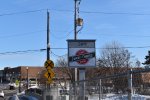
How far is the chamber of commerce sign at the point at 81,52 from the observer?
27.5 metres

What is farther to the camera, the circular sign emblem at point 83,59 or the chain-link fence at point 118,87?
the circular sign emblem at point 83,59

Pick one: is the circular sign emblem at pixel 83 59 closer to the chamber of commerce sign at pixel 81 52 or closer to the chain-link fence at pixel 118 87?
the chamber of commerce sign at pixel 81 52

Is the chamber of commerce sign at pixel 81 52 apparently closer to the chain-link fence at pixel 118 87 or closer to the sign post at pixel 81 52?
the sign post at pixel 81 52

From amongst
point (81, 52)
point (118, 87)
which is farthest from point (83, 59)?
point (118, 87)

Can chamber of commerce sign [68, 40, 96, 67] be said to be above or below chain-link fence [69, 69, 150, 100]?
Result: above

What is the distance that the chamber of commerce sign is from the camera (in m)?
27.5

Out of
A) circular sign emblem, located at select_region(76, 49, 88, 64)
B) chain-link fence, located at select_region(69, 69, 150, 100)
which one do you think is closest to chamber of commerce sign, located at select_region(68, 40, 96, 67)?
circular sign emblem, located at select_region(76, 49, 88, 64)

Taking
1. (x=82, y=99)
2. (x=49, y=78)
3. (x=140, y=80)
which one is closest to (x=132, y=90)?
(x=140, y=80)

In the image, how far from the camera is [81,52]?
27.6 m

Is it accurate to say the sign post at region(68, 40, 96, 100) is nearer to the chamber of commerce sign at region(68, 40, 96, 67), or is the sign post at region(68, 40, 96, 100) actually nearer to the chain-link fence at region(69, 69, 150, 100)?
the chamber of commerce sign at region(68, 40, 96, 67)

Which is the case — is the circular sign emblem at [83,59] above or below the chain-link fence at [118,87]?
above

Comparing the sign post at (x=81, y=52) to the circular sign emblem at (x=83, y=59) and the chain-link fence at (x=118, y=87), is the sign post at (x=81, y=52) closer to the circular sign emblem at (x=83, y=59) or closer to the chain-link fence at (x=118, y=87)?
the circular sign emblem at (x=83, y=59)

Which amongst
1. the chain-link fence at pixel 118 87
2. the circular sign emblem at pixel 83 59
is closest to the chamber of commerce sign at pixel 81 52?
the circular sign emblem at pixel 83 59

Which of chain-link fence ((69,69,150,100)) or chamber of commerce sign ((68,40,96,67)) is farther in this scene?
chamber of commerce sign ((68,40,96,67))
